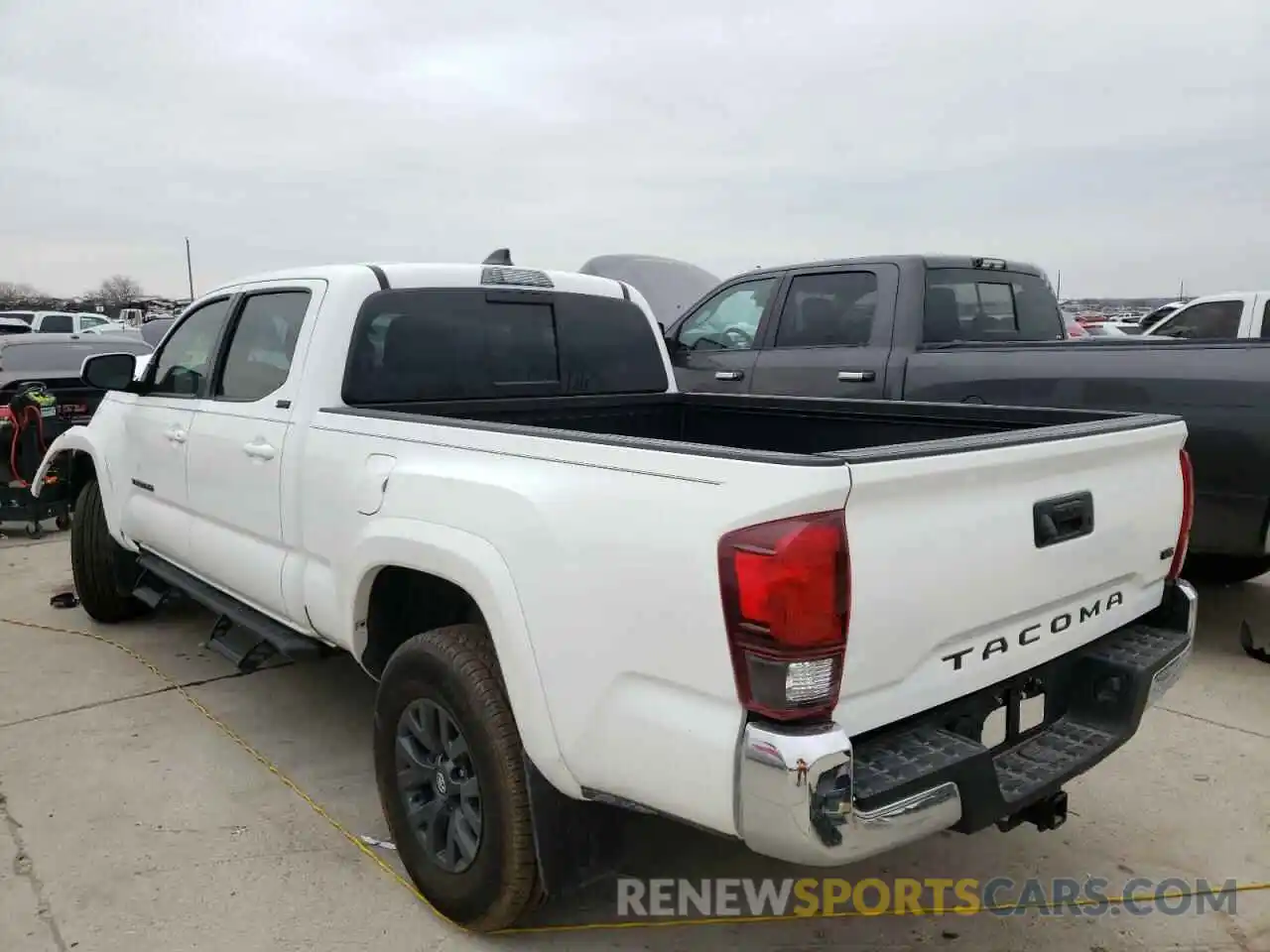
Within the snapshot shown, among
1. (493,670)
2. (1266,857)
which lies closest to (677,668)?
(493,670)

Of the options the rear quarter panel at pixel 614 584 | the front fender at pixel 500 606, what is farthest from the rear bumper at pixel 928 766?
the front fender at pixel 500 606

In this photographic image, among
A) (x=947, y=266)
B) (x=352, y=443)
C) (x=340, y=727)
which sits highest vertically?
(x=947, y=266)

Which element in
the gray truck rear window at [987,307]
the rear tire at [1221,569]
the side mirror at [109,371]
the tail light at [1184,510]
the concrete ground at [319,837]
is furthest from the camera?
the gray truck rear window at [987,307]

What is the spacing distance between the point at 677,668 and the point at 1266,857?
7.60 ft

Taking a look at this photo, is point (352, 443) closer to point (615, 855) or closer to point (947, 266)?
point (615, 855)

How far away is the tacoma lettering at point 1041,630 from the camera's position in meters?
2.21

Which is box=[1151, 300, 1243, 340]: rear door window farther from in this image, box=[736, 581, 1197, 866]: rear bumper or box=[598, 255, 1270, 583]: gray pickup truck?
box=[736, 581, 1197, 866]: rear bumper

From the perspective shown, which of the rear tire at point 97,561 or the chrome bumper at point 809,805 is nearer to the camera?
the chrome bumper at point 809,805

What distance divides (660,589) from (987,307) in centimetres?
493

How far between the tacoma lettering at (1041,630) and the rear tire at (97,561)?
4.61m

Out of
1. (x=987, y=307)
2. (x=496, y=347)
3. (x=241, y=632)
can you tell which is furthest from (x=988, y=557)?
(x=987, y=307)

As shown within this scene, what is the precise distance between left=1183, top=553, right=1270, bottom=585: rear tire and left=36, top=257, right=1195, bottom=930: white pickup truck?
332 cm

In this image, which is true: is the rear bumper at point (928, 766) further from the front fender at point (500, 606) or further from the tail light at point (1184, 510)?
the front fender at point (500, 606)

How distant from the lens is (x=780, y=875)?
302 centimetres
